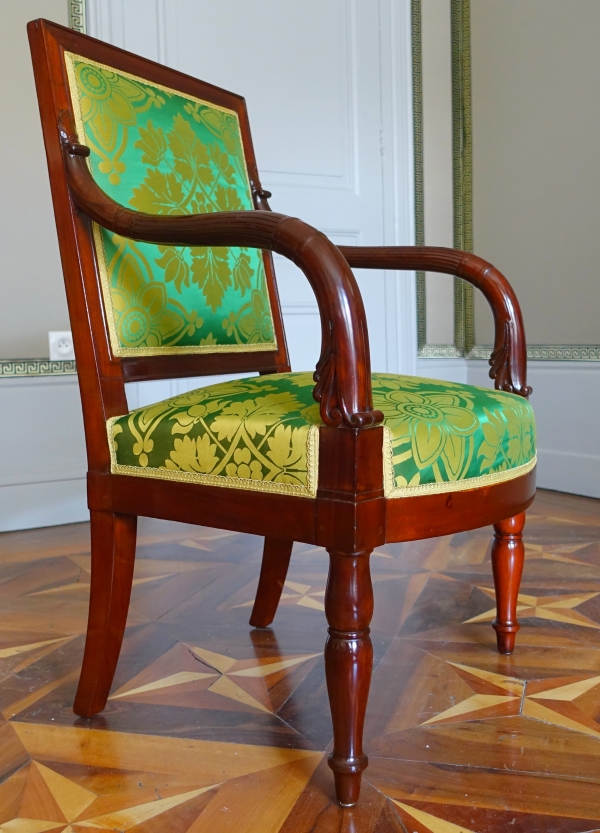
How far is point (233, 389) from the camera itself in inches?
39.6

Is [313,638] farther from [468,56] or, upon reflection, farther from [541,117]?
[468,56]

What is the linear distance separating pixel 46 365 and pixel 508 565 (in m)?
1.56

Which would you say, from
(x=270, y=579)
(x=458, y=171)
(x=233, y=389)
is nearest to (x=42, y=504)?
(x=270, y=579)

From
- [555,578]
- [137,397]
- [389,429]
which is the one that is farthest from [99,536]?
[137,397]

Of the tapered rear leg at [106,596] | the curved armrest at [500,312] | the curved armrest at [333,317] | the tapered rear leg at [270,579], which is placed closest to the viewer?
the curved armrest at [333,317]

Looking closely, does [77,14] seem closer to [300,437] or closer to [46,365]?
[46,365]

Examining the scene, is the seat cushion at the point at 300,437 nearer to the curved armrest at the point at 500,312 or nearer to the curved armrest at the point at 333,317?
the curved armrest at the point at 333,317

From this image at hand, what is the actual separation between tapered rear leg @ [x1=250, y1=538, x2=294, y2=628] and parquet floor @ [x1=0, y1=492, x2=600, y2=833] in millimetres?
37

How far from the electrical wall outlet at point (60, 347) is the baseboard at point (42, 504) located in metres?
0.37

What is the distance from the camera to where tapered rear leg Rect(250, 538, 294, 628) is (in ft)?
4.47

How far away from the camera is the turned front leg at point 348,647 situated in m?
0.81

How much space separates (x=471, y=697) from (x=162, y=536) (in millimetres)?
1174

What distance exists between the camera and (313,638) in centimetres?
137

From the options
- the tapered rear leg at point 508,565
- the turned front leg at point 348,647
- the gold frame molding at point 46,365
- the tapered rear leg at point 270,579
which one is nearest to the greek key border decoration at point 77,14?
the gold frame molding at point 46,365
